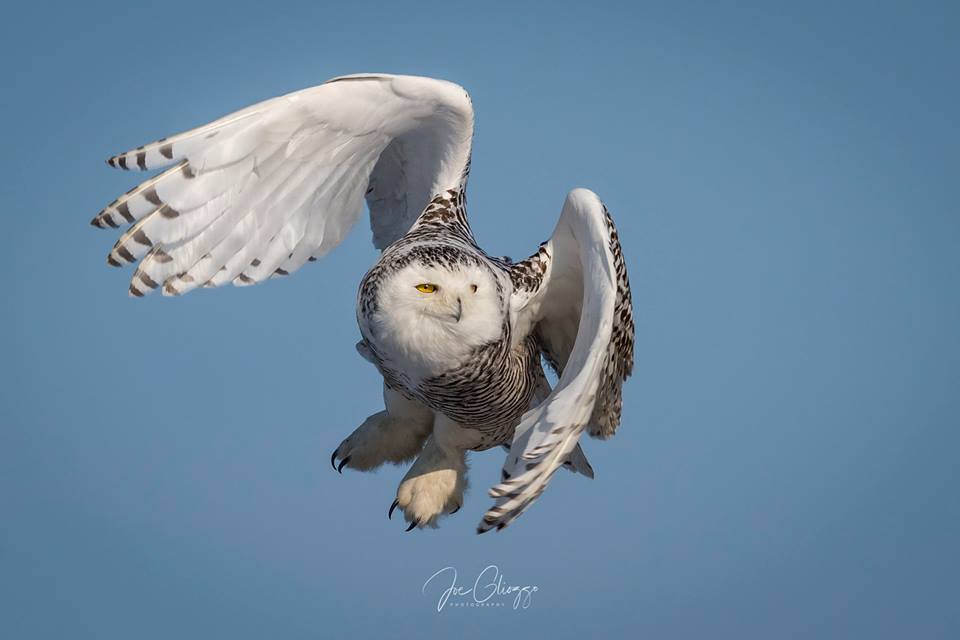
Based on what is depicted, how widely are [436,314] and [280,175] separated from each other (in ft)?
2.47

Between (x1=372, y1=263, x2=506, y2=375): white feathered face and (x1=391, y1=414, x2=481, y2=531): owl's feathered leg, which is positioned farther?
(x1=391, y1=414, x2=481, y2=531): owl's feathered leg

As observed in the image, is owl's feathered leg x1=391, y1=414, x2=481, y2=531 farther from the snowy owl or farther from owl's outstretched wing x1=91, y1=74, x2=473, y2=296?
owl's outstretched wing x1=91, y1=74, x2=473, y2=296

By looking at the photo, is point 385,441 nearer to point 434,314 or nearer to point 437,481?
point 437,481

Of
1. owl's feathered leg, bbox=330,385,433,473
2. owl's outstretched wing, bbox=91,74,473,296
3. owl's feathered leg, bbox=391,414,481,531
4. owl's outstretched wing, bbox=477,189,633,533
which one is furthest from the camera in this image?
owl's feathered leg, bbox=330,385,433,473

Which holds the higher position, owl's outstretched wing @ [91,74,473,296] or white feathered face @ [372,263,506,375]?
owl's outstretched wing @ [91,74,473,296]

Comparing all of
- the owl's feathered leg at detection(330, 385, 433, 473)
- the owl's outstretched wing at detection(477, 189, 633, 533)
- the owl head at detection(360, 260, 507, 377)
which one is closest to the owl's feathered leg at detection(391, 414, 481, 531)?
the owl's feathered leg at detection(330, 385, 433, 473)

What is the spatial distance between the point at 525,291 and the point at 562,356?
0.47 m

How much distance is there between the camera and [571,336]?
341 cm

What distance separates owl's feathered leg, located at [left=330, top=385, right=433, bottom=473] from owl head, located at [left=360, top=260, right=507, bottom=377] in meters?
0.82

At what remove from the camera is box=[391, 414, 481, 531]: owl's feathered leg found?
136 inches

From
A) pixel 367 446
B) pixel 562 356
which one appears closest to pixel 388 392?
pixel 367 446

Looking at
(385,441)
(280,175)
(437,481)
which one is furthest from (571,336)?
(280,175)

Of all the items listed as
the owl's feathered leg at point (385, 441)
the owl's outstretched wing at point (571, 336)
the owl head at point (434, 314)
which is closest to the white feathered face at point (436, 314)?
the owl head at point (434, 314)

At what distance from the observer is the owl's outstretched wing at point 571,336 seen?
8.21 ft
